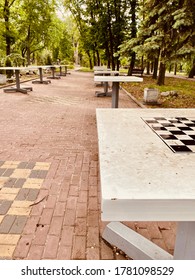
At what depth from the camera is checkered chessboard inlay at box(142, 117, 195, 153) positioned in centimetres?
175

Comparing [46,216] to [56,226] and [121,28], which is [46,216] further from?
[121,28]

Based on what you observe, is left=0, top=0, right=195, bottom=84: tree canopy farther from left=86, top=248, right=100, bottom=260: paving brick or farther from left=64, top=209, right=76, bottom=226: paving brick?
left=86, top=248, right=100, bottom=260: paving brick

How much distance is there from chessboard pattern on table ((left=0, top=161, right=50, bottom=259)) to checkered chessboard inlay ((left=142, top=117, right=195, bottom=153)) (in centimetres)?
158

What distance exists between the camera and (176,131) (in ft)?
6.98

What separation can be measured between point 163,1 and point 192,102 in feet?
14.1

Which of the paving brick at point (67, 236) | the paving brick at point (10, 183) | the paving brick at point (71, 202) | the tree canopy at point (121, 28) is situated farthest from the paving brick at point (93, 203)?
the tree canopy at point (121, 28)

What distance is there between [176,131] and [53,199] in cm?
159

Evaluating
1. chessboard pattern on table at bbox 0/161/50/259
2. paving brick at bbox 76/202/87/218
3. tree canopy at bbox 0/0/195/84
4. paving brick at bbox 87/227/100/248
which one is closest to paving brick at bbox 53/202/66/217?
paving brick at bbox 76/202/87/218

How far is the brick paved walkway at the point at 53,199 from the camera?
2088 millimetres

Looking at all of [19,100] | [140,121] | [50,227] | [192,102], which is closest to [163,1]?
[192,102]

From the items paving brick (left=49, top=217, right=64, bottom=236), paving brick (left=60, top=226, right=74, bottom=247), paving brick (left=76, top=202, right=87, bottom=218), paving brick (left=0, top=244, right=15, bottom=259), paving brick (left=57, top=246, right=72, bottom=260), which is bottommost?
paving brick (left=0, top=244, right=15, bottom=259)

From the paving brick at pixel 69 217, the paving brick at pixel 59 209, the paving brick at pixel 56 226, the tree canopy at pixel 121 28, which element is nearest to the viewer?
the paving brick at pixel 56 226

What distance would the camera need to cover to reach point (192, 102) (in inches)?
349

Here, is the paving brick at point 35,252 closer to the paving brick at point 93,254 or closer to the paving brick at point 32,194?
the paving brick at point 93,254
